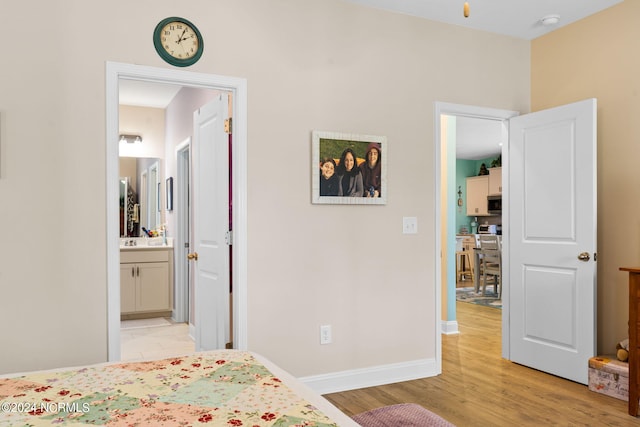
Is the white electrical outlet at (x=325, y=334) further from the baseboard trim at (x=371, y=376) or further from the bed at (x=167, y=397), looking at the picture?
the bed at (x=167, y=397)

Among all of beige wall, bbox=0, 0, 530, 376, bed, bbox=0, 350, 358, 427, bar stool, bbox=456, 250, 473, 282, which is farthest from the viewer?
bar stool, bbox=456, 250, 473, 282

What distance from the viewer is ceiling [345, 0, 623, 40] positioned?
3.54 m

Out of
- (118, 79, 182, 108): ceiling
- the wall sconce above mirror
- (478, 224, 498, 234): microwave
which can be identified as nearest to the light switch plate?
(118, 79, 182, 108): ceiling

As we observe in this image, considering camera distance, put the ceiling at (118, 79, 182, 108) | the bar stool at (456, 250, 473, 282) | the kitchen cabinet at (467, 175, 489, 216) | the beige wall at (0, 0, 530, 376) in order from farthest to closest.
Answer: the kitchen cabinet at (467, 175, 489, 216)
the bar stool at (456, 250, 473, 282)
the ceiling at (118, 79, 182, 108)
the beige wall at (0, 0, 530, 376)

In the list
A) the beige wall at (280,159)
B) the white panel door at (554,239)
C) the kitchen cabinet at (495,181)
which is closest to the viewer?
the beige wall at (280,159)

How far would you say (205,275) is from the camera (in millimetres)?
3818

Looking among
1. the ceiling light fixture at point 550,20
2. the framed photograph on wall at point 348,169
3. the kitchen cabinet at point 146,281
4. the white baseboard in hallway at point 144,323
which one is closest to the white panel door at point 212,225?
the framed photograph on wall at point 348,169

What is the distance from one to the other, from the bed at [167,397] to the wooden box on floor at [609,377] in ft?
8.44

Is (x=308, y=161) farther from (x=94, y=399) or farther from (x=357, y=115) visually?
(x=94, y=399)

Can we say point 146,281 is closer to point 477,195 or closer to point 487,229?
point 487,229

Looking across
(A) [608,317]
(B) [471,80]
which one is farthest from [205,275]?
(A) [608,317]

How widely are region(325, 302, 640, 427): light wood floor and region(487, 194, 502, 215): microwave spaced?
6.91m

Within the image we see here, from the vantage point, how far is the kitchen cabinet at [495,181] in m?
10.6

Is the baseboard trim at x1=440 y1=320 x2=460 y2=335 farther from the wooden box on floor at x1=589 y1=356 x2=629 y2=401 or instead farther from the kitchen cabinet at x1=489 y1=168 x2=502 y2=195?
the kitchen cabinet at x1=489 y1=168 x2=502 y2=195
